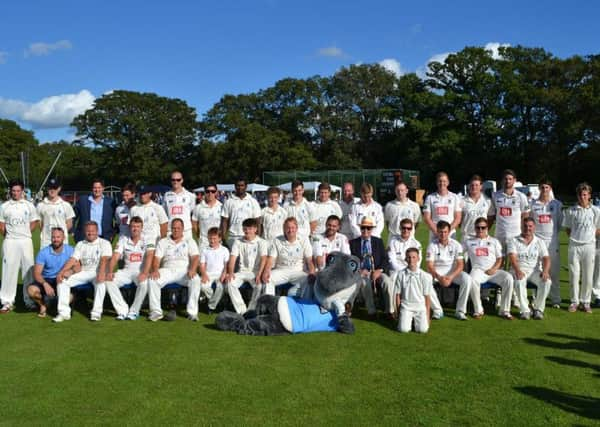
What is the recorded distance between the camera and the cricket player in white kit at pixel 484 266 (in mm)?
7043

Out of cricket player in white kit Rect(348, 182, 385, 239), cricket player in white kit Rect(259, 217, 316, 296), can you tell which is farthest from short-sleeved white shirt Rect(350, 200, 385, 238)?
cricket player in white kit Rect(259, 217, 316, 296)

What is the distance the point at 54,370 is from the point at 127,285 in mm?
2414

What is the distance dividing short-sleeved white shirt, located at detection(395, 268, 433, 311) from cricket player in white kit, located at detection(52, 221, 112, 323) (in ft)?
12.8

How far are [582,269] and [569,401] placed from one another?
3.89 metres

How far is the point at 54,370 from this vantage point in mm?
5043

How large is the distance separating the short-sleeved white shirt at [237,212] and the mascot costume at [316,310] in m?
1.89

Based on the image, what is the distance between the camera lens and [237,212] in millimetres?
8203

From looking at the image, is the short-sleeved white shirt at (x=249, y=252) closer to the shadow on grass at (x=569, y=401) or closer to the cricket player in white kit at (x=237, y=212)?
the cricket player in white kit at (x=237, y=212)

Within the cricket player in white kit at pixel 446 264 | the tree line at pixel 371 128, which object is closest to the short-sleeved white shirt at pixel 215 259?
the cricket player in white kit at pixel 446 264

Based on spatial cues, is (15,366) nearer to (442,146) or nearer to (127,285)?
(127,285)

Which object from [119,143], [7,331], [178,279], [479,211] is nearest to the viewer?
[7,331]

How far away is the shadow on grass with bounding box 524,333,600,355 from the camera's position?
5684 mm

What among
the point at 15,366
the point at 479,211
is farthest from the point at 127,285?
the point at 479,211

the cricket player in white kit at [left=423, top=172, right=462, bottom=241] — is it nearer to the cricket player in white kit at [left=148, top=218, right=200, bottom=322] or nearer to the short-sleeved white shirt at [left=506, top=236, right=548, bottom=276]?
the short-sleeved white shirt at [left=506, top=236, right=548, bottom=276]
